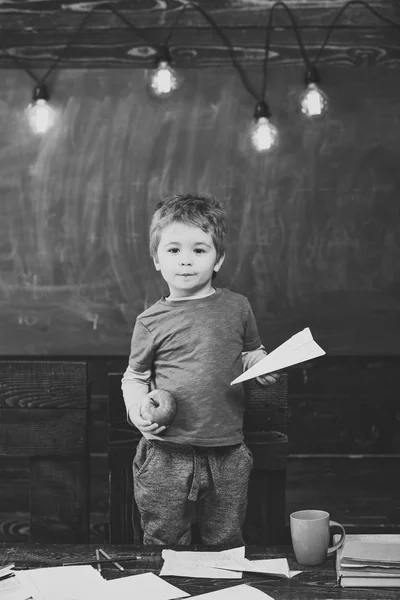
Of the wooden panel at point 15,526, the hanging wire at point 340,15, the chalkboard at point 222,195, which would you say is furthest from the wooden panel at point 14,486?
the hanging wire at point 340,15

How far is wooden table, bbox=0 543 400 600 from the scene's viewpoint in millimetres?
1224

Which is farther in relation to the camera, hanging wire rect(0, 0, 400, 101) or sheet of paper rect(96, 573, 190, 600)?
hanging wire rect(0, 0, 400, 101)

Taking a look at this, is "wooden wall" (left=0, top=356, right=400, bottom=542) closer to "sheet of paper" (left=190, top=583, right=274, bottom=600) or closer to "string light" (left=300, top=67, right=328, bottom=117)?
"string light" (left=300, top=67, right=328, bottom=117)

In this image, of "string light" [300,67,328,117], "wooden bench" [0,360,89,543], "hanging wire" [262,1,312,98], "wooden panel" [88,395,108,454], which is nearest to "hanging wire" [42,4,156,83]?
"hanging wire" [262,1,312,98]

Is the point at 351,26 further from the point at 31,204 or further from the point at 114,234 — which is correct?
the point at 31,204

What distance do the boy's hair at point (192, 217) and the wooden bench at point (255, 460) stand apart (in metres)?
0.33

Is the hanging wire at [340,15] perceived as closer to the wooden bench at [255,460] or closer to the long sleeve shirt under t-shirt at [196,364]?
the long sleeve shirt under t-shirt at [196,364]

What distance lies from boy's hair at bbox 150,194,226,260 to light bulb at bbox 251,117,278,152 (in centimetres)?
121

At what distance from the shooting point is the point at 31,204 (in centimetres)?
303

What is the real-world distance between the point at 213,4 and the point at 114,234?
3.19ft

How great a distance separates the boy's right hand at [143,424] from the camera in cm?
165

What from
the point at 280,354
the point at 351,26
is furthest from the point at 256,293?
the point at 280,354

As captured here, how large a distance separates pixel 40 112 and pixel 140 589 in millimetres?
2188

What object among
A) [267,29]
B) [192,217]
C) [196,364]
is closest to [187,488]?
[196,364]
